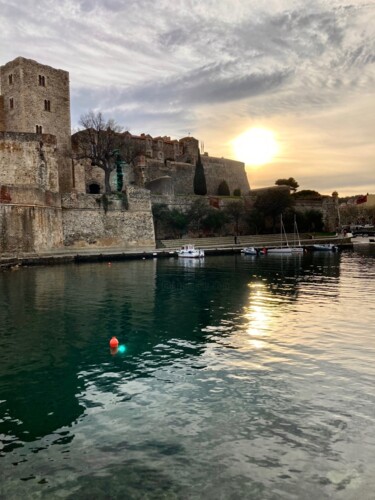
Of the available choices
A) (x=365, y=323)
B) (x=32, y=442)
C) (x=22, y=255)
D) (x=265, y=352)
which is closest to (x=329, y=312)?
(x=365, y=323)

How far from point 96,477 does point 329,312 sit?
10.8 metres

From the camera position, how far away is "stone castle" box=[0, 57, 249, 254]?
Result: 34969 mm

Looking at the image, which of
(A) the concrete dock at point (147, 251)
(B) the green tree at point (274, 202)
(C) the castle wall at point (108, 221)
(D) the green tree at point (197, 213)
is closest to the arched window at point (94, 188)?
(C) the castle wall at point (108, 221)

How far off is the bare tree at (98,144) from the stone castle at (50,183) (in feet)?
5.29

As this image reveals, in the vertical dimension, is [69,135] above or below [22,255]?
above

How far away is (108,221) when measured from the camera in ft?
140

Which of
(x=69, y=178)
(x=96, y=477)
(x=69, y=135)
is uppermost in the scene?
(x=69, y=135)

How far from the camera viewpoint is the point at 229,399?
755 centimetres

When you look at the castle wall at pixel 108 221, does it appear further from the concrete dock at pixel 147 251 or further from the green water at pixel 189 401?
the green water at pixel 189 401

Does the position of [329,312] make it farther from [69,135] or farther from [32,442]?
[69,135]

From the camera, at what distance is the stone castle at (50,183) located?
115 feet

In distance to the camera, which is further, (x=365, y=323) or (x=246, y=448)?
(x=365, y=323)

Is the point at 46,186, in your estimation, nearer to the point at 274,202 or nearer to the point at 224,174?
the point at 274,202

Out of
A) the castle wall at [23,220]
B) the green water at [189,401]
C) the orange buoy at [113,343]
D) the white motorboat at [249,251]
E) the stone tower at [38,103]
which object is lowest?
the green water at [189,401]
